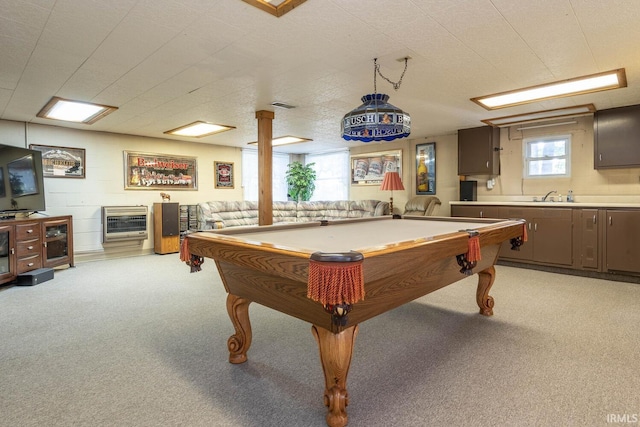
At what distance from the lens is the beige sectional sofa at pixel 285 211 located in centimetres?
668

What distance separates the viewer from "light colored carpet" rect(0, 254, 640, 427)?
5.79 ft

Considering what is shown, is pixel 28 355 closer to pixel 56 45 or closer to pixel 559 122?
pixel 56 45

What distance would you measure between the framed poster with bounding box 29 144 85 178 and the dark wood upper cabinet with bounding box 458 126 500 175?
663 centimetres

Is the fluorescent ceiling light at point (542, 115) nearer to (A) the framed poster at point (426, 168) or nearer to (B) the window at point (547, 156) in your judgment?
(B) the window at point (547, 156)

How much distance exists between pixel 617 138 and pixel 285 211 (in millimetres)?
5776

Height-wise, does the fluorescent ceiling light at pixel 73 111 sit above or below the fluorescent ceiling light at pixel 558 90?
above

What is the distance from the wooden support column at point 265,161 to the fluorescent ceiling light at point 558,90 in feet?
8.63

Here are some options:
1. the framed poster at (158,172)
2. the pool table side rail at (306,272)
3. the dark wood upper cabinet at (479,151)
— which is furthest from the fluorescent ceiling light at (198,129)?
the dark wood upper cabinet at (479,151)

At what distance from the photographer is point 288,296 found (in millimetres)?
1854

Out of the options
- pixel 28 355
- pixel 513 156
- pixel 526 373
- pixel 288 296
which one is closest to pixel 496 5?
pixel 288 296

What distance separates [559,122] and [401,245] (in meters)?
5.07

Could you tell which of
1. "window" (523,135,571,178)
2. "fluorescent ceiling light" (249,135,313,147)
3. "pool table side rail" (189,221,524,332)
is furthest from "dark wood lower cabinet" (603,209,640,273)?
"fluorescent ceiling light" (249,135,313,147)

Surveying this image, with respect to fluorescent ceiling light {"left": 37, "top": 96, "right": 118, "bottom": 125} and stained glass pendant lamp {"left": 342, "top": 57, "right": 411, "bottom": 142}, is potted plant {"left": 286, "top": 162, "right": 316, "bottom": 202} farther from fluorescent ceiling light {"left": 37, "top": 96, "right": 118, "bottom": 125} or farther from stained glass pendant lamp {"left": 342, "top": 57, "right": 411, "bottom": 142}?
stained glass pendant lamp {"left": 342, "top": 57, "right": 411, "bottom": 142}

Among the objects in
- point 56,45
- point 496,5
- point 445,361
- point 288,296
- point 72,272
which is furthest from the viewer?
point 72,272
